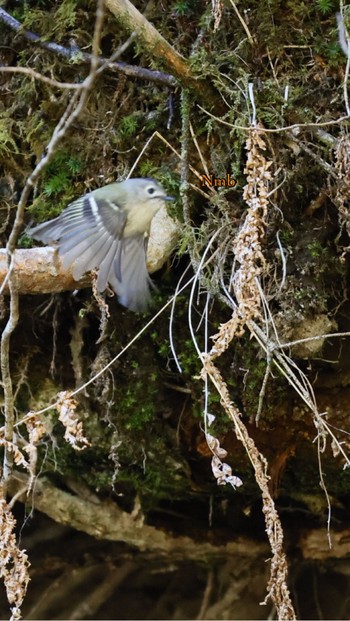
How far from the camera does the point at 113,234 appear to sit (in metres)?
1.41

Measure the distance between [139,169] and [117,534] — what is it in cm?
115

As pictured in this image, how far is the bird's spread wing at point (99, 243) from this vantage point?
139 centimetres

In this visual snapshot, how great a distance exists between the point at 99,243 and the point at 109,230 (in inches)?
1.3

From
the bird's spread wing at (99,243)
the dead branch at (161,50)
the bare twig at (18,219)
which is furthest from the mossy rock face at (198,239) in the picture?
the bare twig at (18,219)

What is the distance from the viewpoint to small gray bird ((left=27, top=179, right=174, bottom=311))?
1.39 m

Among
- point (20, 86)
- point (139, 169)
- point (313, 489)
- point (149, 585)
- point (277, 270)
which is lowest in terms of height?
point (149, 585)

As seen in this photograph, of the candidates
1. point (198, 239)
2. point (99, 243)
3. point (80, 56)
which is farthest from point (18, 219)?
point (80, 56)

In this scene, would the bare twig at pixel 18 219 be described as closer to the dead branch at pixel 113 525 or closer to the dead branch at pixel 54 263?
the dead branch at pixel 54 263

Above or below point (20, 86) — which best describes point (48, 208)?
below

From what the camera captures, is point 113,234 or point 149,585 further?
point 149,585

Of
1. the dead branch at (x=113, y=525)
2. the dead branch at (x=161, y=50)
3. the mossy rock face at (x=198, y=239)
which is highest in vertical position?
the dead branch at (x=161, y=50)

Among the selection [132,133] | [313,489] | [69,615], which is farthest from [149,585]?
[132,133]

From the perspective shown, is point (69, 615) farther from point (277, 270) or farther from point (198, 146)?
point (198, 146)

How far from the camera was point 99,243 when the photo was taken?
1.39 m
